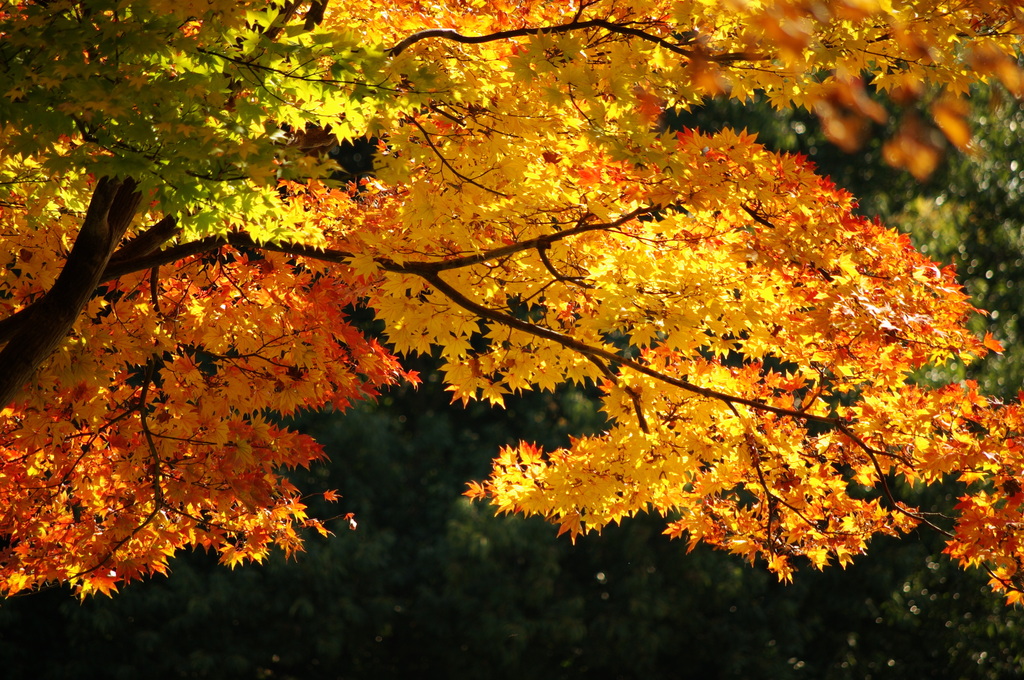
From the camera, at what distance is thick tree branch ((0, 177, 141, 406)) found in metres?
3.33

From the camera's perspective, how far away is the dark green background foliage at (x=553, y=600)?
32.9 feet

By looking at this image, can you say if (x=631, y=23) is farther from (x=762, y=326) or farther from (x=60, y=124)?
(x=60, y=124)

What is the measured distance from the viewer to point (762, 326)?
13.3 feet

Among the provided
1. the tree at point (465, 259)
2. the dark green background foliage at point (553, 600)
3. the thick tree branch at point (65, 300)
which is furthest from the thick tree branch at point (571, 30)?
the dark green background foliage at point (553, 600)

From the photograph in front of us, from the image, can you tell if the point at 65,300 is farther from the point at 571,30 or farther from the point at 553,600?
the point at 553,600

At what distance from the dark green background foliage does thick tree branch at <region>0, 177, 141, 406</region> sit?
7.09m

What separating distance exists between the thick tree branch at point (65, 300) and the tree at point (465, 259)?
0.4 inches

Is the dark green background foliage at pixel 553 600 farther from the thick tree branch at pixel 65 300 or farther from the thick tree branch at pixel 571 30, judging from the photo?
the thick tree branch at pixel 571 30

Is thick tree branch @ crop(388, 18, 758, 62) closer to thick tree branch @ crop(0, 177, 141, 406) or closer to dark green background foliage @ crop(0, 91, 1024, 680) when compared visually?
thick tree branch @ crop(0, 177, 141, 406)

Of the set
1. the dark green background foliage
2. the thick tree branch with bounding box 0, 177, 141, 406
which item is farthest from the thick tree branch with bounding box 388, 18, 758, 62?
the dark green background foliage

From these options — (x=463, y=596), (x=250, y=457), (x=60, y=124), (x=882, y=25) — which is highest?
(x=882, y=25)

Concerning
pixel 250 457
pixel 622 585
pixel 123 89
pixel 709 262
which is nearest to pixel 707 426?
pixel 709 262

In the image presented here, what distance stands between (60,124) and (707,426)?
2.96 meters

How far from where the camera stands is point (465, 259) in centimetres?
372
